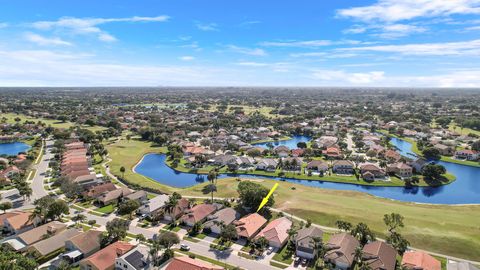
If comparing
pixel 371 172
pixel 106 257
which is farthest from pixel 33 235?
pixel 371 172

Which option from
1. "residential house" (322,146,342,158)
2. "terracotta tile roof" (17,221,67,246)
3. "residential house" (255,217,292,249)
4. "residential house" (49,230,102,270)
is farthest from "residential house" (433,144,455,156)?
"terracotta tile roof" (17,221,67,246)

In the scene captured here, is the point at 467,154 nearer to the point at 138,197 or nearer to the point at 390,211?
the point at 390,211

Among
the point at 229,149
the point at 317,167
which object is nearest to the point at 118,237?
the point at 317,167

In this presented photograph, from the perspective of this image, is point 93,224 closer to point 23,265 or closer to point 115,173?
point 23,265

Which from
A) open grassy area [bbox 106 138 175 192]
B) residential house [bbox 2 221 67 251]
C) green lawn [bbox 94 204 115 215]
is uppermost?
residential house [bbox 2 221 67 251]

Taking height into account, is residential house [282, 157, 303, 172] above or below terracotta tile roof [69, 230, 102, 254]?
below

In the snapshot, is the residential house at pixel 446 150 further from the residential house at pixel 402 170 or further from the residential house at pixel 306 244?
the residential house at pixel 306 244

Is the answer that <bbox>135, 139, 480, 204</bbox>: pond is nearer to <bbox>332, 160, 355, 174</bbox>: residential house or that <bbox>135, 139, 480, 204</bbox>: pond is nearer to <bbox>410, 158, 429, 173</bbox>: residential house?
<bbox>410, 158, 429, 173</bbox>: residential house
